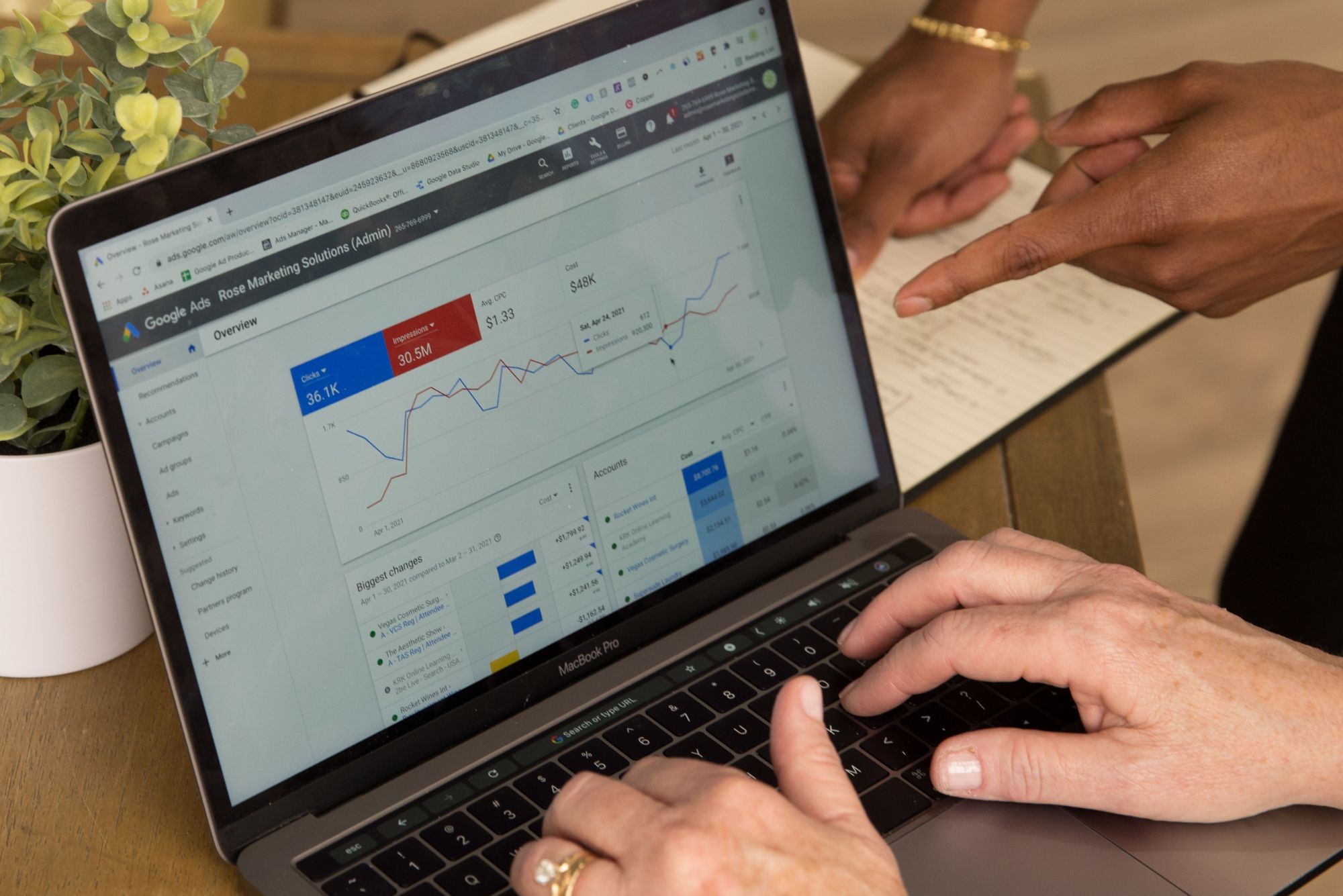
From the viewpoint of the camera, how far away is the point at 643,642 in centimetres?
76

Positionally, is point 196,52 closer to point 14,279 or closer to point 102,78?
point 102,78

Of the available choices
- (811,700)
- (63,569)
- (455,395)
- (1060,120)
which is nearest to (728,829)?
(811,700)

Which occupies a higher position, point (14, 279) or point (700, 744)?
point (14, 279)

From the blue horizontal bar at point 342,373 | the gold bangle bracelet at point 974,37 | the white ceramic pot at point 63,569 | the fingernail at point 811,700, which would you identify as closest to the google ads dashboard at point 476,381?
the blue horizontal bar at point 342,373

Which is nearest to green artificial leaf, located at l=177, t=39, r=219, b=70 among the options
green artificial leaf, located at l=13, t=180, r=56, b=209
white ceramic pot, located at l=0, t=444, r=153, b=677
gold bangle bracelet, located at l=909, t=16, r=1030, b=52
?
green artificial leaf, located at l=13, t=180, r=56, b=209

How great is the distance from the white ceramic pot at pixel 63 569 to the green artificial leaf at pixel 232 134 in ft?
0.60

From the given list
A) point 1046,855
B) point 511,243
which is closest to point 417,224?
point 511,243

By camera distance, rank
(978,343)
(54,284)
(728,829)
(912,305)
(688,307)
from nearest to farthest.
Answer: (728,829) < (54,284) < (688,307) < (912,305) < (978,343)

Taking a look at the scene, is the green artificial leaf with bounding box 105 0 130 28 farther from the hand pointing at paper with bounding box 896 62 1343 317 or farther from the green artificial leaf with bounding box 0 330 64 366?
the hand pointing at paper with bounding box 896 62 1343 317

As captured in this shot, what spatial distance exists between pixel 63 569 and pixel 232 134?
26cm

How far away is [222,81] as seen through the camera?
2.28 ft

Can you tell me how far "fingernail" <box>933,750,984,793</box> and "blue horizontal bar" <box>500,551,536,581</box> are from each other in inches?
9.9

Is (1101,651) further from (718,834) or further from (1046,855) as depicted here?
(718,834)

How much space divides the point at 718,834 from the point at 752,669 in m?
0.22
